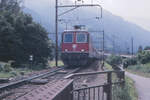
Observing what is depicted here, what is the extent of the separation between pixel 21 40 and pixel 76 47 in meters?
7.64

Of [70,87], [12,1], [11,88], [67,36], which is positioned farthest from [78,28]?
[12,1]

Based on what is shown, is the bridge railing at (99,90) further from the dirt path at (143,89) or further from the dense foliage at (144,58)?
the dense foliage at (144,58)

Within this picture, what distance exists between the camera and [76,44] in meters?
23.2

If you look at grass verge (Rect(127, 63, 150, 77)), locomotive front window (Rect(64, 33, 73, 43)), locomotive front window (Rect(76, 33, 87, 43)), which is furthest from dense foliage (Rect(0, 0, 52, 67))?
grass verge (Rect(127, 63, 150, 77))

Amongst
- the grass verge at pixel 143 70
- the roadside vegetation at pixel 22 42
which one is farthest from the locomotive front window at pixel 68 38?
the grass verge at pixel 143 70

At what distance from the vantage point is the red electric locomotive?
74.9 ft

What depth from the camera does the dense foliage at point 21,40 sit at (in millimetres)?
26500

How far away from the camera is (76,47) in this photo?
23.1m

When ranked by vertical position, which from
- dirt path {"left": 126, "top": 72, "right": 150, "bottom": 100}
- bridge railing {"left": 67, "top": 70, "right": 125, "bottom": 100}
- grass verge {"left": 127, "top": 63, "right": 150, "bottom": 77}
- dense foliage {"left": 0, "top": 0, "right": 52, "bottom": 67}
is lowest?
grass verge {"left": 127, "top": 63, "right": 150, "bottom": 77}

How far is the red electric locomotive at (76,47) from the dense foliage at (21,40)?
233 inches

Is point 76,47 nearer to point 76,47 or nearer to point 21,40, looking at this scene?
point 76,47

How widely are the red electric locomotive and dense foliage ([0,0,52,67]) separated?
19.5ft

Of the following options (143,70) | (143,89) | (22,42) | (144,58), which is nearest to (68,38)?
(22,42)

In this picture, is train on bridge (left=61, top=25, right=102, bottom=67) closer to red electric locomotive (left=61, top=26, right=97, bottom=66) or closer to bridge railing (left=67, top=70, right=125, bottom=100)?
red electric locomotive (left=61, top=26, right=97, bottom=66)
